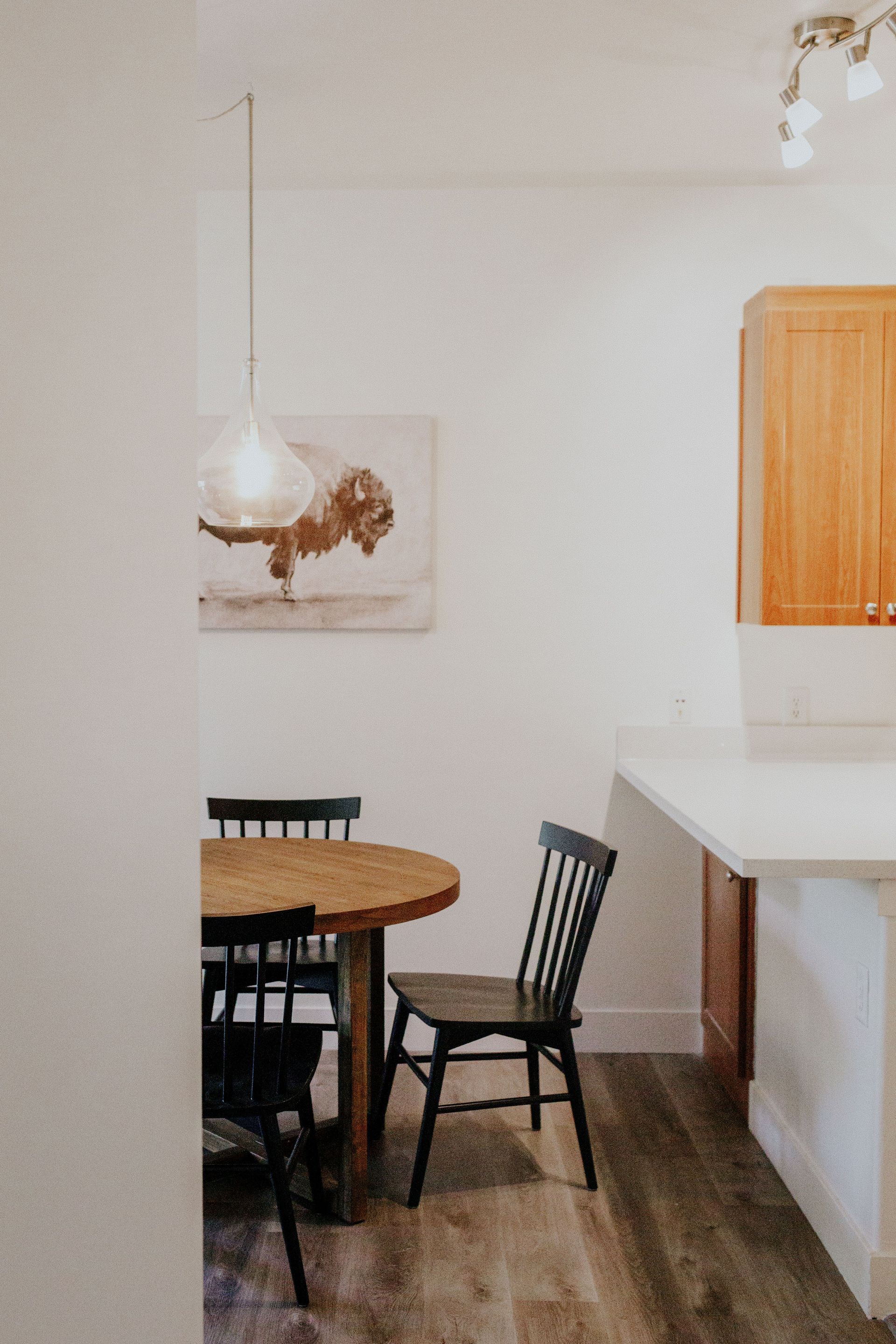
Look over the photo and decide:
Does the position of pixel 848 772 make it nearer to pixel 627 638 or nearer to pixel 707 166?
pixel 627 638

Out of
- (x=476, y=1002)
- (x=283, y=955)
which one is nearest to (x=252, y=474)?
(x=283, y=955)

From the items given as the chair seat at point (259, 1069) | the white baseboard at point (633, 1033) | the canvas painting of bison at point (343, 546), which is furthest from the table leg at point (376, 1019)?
the canvas painting of bison at point (343, 546)

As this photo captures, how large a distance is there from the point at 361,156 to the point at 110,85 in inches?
107

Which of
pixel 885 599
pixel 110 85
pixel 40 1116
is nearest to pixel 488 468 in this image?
pixel 885 599

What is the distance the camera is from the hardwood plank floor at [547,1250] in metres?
2.01

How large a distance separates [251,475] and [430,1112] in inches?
59.6

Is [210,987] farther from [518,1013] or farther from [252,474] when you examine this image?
[252,474]

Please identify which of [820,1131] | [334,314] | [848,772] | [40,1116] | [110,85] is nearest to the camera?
[40,1116]

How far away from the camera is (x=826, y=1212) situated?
2250 millimetres

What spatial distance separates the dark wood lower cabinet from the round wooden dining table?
2.77ft

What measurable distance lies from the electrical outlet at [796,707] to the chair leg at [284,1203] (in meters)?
2.09

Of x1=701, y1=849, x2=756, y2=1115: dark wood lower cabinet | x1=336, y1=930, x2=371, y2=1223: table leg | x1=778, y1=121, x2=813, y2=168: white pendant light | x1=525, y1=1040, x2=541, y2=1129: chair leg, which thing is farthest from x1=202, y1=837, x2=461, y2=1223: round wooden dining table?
x1=778, y1=121, x2=813, y2=168: white pendant light

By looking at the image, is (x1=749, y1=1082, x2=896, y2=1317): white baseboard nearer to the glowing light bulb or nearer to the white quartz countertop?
the white quartz countertop

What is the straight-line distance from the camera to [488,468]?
3.42m
